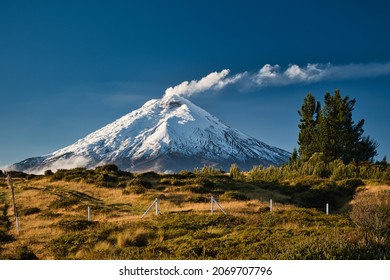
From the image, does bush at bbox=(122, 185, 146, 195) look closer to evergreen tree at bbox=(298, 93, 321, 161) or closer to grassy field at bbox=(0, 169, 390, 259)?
grassy field at bbox=(0, 169, 390, 259)

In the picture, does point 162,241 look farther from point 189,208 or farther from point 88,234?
point 189,208

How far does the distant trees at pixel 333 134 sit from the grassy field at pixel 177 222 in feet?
75.1

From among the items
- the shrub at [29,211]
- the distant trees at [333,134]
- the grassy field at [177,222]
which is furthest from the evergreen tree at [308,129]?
the shrub at [29,211]

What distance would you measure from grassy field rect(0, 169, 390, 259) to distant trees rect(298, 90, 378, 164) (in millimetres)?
22887

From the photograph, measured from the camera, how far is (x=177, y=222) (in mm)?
18219

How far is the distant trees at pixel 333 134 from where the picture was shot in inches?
2446

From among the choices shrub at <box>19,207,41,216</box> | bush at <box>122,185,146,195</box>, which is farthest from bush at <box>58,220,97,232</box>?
bush at <box>122,185,146,195</box>

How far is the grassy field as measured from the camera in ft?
33.4

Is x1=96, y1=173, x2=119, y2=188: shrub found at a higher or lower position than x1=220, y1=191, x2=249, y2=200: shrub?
higher

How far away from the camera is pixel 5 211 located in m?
27.5

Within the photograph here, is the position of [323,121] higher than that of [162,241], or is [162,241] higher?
[323,121]

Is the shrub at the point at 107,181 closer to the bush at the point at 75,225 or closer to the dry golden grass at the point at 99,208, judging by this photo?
the dry golden grass at the point at 99,208
